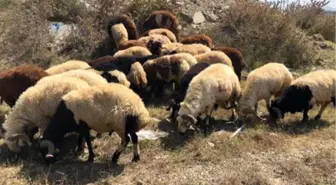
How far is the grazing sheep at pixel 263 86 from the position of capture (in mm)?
10344

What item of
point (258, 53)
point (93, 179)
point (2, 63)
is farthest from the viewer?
point (258, 53)

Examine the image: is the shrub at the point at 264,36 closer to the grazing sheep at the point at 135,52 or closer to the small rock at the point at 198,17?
the small rock at the point at 198,17

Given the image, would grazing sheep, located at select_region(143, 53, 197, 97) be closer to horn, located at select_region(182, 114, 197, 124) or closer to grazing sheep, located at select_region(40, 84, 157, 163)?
horn, located at select_region(182, 114, 197, 124)

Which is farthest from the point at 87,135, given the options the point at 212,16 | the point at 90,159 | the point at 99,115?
the point at 212,16

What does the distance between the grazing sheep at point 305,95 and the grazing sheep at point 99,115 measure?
3.74 meters

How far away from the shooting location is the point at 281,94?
36.1ft

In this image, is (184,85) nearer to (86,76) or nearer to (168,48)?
(86,76)

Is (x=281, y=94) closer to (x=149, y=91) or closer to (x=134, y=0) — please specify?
(x=149, y=91)

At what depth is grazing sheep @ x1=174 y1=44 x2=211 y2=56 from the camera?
12760 mm

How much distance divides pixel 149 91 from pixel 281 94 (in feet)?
11.0

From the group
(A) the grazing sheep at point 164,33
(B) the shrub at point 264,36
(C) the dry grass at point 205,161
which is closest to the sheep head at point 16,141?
(C) the dry grass at point 205,161

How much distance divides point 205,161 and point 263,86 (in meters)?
2.82

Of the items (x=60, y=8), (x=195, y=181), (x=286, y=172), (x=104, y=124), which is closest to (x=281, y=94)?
(x=286, y=172)

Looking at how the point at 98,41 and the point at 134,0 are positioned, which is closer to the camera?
the point at 98,41
